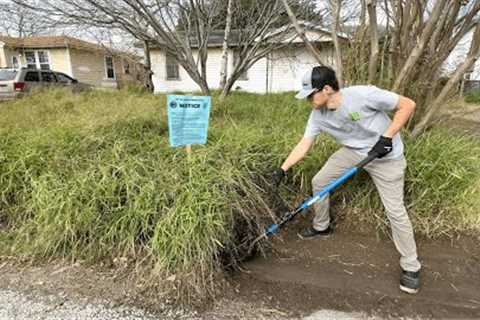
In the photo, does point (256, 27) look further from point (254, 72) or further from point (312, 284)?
point (254, 72)

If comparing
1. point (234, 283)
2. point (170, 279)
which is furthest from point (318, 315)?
point (170, 279)

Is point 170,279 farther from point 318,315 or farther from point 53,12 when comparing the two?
point 53,12

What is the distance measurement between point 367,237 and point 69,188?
2.55 meters

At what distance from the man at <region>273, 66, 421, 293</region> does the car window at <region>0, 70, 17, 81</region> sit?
1071 centimetres

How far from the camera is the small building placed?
59.2ft

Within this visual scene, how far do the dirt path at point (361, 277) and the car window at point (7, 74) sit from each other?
1059 cm

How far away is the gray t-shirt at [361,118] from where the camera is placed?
2.00 meters

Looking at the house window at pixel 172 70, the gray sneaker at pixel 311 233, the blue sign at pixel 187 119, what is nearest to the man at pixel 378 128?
the gray sneaker at pixel 311 233

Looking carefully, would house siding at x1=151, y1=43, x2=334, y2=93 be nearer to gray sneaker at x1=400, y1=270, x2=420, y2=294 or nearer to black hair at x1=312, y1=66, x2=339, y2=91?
black hair at x1=312, y1=66, x2=339, y2=91

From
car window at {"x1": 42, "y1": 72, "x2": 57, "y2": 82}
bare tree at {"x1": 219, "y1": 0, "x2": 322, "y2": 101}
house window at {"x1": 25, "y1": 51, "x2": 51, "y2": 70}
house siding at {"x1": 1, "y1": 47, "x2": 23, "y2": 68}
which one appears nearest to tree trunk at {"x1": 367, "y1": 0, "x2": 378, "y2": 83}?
bare tree at {"x1": 219, "y1": 0, "x2": 322, "y2": 101}

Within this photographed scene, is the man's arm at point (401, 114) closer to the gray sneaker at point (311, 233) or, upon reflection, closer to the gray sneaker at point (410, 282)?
the gray sneaker at point (410, 282)

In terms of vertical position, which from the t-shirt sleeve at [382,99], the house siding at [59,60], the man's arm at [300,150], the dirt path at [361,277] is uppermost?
the house siding at [59,60]

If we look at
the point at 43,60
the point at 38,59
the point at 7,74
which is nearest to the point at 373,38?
the point at 7,74

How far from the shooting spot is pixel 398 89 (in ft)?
10.3
